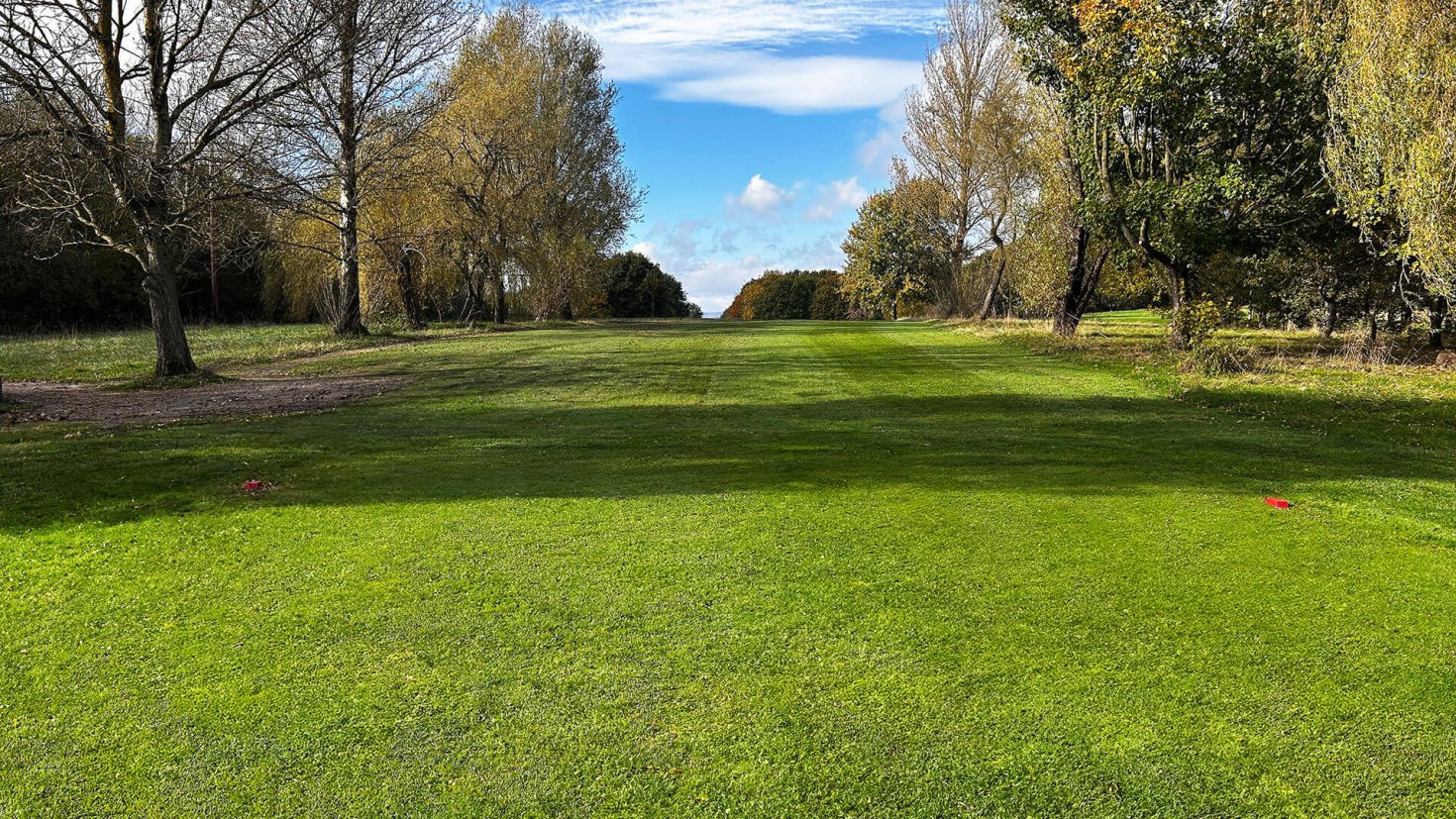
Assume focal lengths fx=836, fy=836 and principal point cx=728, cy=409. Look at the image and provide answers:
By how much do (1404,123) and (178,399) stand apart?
60.7ft

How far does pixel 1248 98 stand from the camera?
16125 millimetres

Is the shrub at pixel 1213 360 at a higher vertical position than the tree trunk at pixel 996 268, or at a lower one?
lower

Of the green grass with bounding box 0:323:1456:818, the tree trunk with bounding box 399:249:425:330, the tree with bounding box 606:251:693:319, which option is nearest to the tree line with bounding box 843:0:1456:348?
the green grass with bounding box 0:323:1456:818

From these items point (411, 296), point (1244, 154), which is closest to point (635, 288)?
point (411, 296)

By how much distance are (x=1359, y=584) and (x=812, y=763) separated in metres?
3.60

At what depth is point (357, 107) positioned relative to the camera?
1911cm

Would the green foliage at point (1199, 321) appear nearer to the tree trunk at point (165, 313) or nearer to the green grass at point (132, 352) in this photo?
the tree trunk at point (165, 313)

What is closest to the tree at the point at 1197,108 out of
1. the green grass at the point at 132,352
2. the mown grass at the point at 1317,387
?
the mown grass at the point at 1317,387

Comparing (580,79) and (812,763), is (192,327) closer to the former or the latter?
(580,79)

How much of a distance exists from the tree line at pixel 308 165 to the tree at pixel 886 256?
43.0ft

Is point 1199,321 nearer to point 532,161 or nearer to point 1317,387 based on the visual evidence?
point 1317,387

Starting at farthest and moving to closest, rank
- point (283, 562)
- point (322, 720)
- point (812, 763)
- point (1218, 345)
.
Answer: point (1218, 345) → point (283, 562) → point (322, 720) → point (812, 763)

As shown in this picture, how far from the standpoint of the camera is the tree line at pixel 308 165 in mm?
12445

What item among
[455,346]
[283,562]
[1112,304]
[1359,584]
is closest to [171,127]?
[455,346]
